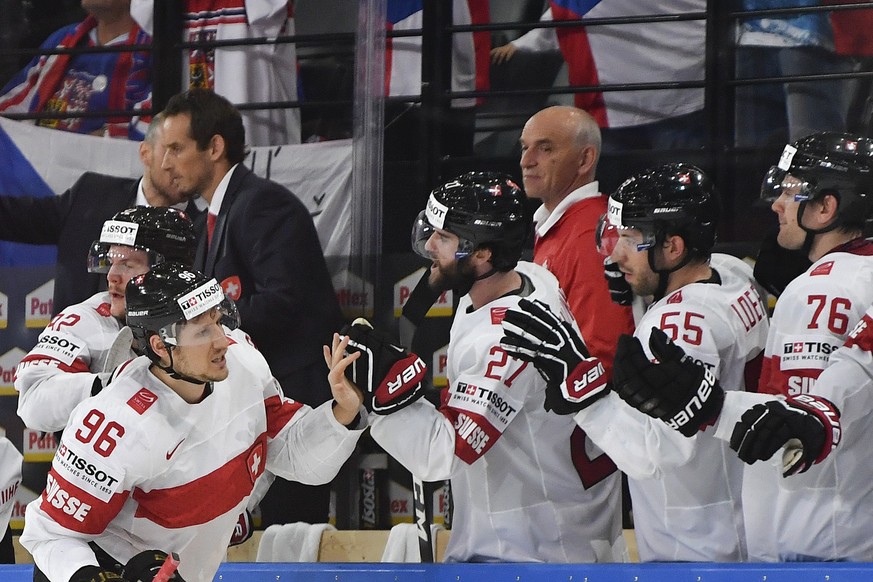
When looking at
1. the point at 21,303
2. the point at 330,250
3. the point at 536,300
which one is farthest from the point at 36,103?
the point at 536,300

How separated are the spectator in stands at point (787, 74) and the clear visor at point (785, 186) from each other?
139cm

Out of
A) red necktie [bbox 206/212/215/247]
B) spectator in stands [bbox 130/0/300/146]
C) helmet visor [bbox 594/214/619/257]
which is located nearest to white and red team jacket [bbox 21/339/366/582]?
helmet visor [bbox 594/214/619/257]

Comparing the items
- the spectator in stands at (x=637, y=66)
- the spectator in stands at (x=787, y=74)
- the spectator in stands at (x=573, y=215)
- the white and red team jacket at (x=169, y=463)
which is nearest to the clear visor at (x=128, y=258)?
the white and red team jacket at (x=169, y=463)

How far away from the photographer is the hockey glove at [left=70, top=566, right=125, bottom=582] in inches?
117

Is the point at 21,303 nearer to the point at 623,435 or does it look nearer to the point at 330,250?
the point at 330,250

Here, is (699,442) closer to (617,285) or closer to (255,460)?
(617,285)

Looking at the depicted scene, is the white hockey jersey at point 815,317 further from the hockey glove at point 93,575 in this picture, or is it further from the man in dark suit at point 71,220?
the man in dark suit at point 71,220

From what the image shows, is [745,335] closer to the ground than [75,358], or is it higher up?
higher up

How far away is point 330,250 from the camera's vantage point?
4.93 metres

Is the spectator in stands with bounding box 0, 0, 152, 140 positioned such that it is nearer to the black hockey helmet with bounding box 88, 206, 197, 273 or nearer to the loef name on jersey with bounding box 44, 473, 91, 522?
the black hockey helmet with bounding box 88, 206, 197, 273

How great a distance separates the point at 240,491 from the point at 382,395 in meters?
0.44

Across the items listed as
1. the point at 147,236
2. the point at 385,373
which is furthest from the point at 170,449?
the point at 147,236

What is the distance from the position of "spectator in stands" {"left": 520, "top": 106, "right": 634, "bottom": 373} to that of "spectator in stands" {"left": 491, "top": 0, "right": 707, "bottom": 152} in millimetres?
450

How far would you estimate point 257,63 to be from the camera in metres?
5.11
